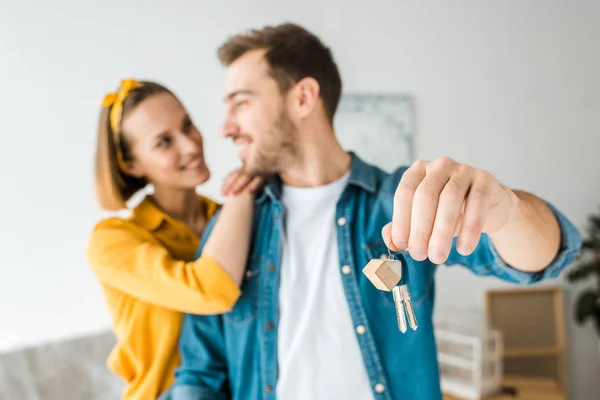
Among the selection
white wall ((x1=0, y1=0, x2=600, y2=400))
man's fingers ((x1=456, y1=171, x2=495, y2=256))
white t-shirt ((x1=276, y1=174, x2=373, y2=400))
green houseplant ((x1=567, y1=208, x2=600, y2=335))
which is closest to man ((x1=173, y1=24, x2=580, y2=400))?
white t-shirt ((x1=276, y1=174, x2=373, y2=400))

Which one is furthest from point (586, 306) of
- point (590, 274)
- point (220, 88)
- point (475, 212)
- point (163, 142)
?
point (475, 212)

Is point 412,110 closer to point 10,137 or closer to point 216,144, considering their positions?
point 216,144

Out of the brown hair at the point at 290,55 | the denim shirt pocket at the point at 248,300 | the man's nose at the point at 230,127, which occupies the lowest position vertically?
the denim shirt pocket at the point at 248,300

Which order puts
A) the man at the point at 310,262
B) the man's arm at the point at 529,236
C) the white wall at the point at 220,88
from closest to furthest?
the man's arm at the point at 529,236 < the man at the point at 310,262 < the white wall at the point at 220,88

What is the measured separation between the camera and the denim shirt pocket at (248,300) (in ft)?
3.07

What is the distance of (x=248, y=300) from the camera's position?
94 cm

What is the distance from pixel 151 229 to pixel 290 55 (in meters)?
0.41

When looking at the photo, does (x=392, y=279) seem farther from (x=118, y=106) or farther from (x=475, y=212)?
(x=118, y=106)

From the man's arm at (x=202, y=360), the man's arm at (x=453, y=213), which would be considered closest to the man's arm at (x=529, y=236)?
the man's arm at (x=453, y=213)

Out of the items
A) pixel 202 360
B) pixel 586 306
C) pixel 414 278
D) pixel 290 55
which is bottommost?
pixel 586 306

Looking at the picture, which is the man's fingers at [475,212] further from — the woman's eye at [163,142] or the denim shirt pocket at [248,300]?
the woman's eye at [163,142]

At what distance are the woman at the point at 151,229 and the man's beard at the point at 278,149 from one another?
0.18 ft

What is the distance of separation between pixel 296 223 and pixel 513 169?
1711mm

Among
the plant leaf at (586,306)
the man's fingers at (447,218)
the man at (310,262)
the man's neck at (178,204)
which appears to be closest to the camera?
the man's fingers at (447,218)
